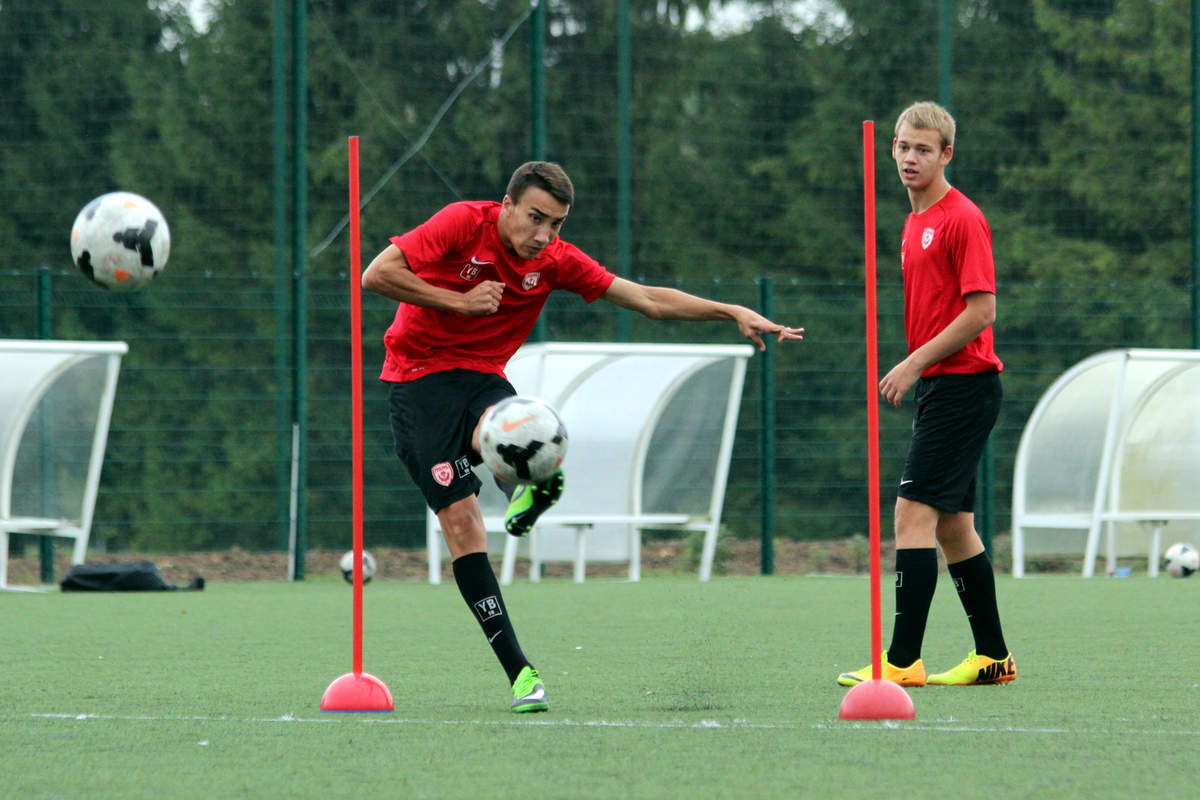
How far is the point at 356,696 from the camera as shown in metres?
5.10

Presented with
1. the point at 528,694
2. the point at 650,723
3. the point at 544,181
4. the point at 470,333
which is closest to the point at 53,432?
the point at 470,333

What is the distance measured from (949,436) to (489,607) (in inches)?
67.0

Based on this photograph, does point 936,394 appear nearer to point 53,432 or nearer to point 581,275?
point 581,275

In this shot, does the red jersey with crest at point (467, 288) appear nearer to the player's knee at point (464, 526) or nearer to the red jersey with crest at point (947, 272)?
the player's knee at point (464, 526)

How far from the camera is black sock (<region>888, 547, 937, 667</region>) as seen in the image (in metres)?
5.80

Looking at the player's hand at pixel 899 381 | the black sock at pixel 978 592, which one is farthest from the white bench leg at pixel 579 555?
the player's hand at pixel 899 381

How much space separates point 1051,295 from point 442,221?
1377 centimetres

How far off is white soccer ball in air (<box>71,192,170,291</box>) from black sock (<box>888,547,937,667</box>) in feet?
13.5

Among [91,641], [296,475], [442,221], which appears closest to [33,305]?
[296,475]

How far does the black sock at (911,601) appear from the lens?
19.0ft

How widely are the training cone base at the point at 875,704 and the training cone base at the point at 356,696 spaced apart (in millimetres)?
1368

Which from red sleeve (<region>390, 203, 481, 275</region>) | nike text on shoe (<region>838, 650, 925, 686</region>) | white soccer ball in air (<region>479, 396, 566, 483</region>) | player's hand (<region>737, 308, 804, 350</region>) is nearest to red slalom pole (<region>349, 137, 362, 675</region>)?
red sleeve (<region>390, 203, 481, 275</region>)

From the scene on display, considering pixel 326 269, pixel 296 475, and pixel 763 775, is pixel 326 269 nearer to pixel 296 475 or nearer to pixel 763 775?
pixel 296 475

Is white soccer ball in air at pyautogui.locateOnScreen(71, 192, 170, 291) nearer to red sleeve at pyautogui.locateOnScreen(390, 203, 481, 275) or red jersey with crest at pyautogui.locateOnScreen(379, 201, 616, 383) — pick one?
red jersey with crest at pyautogui.locateOnScreen(379, 201, 616, 383)
